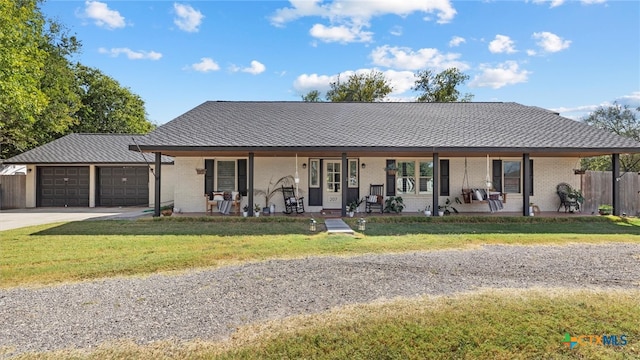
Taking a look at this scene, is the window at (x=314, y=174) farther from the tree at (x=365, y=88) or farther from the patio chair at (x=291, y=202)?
the tree at (x=365, y=88)

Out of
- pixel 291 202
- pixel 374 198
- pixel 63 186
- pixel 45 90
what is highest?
pixel 45 90

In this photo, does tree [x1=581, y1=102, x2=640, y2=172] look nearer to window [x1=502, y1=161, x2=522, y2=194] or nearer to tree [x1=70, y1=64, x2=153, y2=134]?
window [x1=502, y1=161, x2=522, y2=194]

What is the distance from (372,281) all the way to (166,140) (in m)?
8.67

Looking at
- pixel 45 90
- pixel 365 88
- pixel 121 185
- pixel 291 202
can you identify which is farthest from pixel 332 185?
pixel 365 88

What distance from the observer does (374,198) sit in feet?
39.1

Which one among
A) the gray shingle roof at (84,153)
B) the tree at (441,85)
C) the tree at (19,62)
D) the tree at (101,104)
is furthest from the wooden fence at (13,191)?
the tree at (441,85)

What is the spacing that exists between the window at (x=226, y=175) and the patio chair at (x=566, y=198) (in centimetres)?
1196

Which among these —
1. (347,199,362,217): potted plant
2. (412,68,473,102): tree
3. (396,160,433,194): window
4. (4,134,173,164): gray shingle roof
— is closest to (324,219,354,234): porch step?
(347,199,362,217): potted plant

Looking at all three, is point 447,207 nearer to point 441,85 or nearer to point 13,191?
point 13,191

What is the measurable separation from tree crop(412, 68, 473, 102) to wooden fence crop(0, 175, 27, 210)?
28.3 m

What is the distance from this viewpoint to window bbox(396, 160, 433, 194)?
12633 mm

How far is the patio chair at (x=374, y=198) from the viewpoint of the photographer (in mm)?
11938

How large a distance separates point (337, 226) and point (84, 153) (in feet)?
46.5

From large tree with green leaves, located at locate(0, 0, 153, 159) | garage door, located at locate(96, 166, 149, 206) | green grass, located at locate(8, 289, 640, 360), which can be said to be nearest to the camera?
green grass, located at locate(8, 289, 640, 360)
